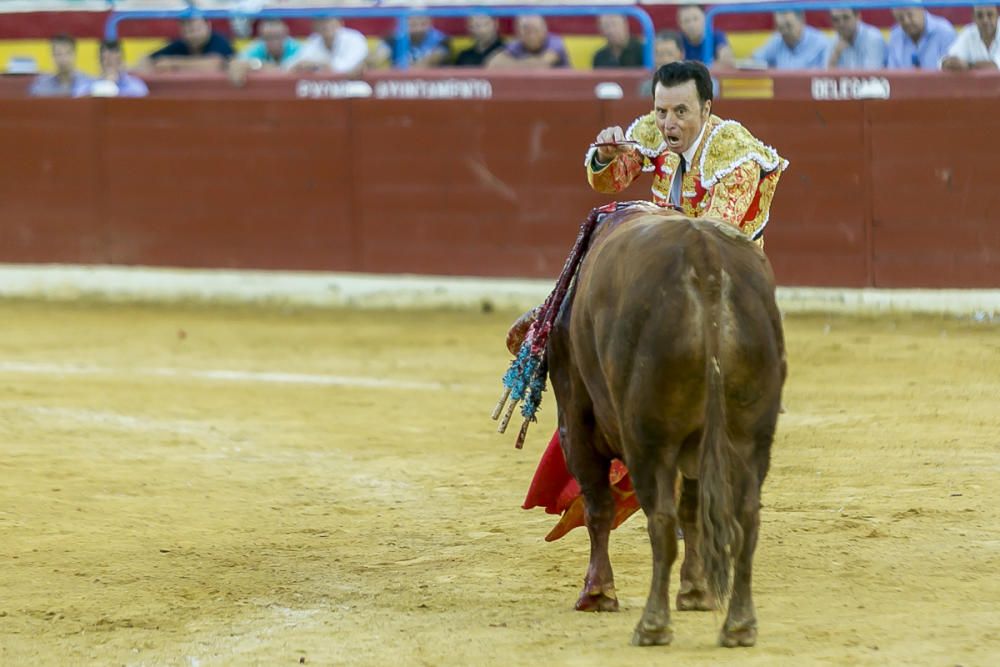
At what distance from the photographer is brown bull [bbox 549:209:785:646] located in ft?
12.0

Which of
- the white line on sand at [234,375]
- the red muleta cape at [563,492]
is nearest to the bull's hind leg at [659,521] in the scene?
the red muleta cape at [563,492]

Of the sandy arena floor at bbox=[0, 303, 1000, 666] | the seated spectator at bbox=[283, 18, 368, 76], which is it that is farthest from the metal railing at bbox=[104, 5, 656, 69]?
the sandy arena floor at bbox=[0, 303, 1000, 666]

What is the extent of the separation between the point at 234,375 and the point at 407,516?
3.23 m

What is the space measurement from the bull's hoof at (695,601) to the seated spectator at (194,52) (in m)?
8.43

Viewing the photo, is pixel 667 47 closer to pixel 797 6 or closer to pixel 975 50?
pixel 797 6

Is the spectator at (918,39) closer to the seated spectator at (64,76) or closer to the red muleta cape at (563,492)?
the seated spectator at (64,76)

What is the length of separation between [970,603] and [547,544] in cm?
139

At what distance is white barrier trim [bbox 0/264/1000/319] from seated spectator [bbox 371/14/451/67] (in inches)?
59.1

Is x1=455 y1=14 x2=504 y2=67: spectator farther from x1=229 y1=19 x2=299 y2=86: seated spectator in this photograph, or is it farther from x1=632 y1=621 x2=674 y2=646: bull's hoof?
x1=632 y1=621 x2=674 y2=646: bull's hoof

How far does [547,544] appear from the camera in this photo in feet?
17.0

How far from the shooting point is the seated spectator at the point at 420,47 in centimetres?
1141

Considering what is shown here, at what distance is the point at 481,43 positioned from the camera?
37.0 feet

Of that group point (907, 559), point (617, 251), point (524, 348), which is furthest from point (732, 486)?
point (907, 559)

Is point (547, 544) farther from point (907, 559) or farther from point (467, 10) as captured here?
point (467, 10)
